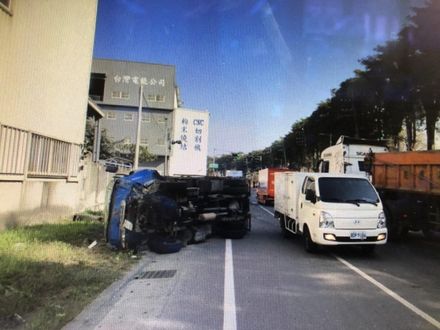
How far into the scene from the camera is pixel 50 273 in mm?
7344

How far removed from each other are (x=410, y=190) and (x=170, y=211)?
22.7 ft

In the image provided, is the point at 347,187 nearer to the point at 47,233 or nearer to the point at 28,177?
the point at 47,233

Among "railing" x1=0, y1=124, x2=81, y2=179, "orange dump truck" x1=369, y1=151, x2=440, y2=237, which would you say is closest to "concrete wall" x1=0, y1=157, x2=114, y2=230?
"railing" x1=0, y1=124, x2=81, y2=179

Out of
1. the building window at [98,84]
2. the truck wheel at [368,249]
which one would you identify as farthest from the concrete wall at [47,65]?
the building window at [98,84]

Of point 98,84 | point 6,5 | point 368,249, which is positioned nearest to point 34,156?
point 6,5

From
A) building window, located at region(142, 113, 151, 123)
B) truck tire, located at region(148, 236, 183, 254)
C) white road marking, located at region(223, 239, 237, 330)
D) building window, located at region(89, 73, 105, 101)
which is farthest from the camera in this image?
building window, located at region(142, 113, 151, 123)

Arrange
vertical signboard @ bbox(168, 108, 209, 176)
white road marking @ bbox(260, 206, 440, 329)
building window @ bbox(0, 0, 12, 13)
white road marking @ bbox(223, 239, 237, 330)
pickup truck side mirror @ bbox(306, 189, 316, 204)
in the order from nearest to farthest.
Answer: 1. white road marking @ bbox(223, 239, 237, 330)
2. white road marking @ bbox(260, 206, 440, 329)
3. pickup truck side mirror @ bbox(306, 189, 316, 204)
4. building window @ bbox(0, 0, 12, 13)
5. vertical signboard @ bbox(168, 108, 209, 176)

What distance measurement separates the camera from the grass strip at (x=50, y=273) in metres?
5.53

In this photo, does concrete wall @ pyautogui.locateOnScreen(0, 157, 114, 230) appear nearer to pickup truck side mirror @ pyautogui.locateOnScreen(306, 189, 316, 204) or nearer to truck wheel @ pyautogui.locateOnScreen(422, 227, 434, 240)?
pickup truck side mirror @ pyautogui.locateOnScreen(306, 189, 316, 204)

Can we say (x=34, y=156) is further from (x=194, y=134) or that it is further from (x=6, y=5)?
(x=194, y=134)

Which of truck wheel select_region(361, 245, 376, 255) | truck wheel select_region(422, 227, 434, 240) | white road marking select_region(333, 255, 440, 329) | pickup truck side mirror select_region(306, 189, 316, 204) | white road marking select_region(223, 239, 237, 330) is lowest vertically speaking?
white road marking select_region(223, 239, 237, 330)

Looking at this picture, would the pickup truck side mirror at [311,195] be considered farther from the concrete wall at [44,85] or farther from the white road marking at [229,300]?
the concrete wall at [44,85]

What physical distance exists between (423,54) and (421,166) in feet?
75.7

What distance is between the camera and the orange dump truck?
1168 cm
